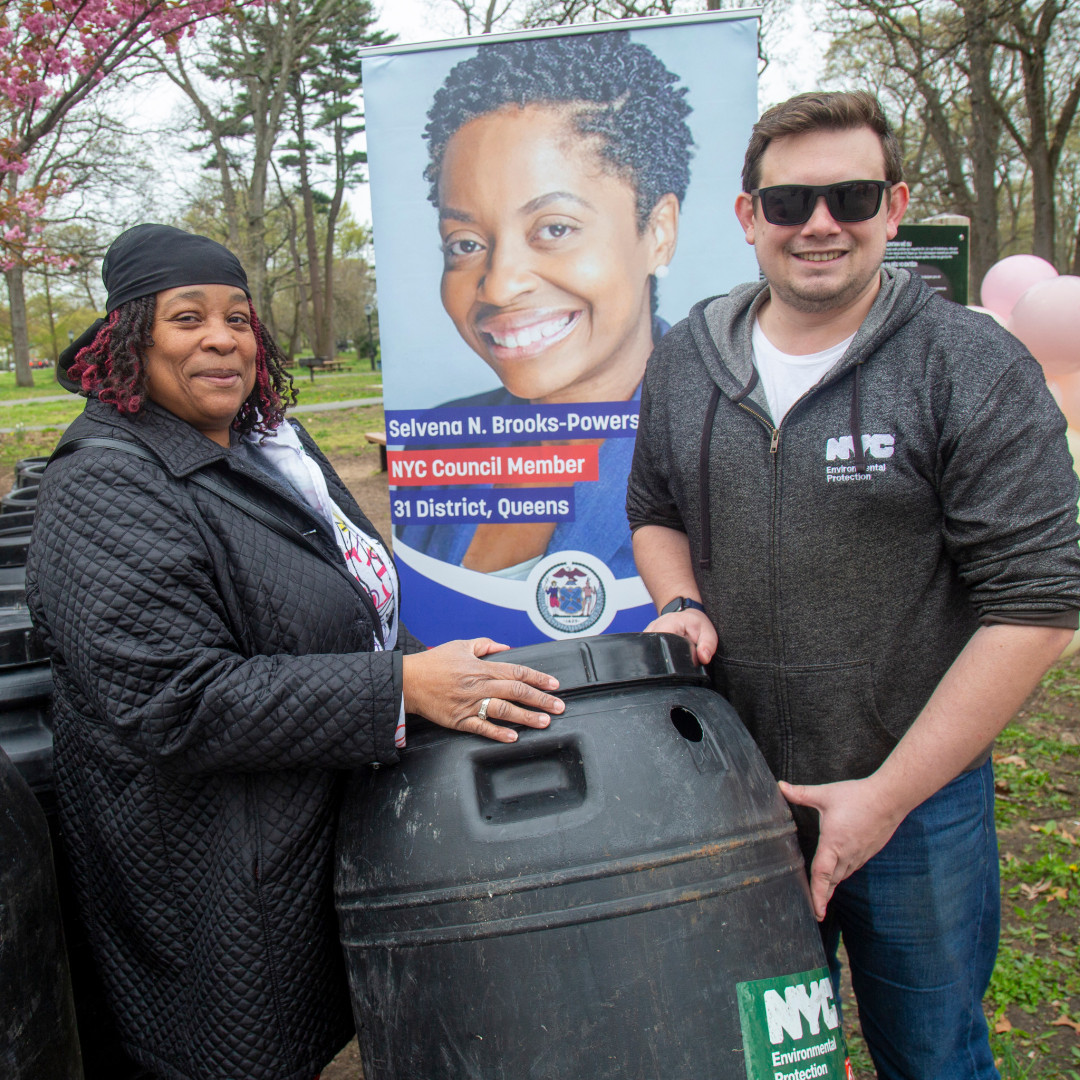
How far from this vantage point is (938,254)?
4879 mm

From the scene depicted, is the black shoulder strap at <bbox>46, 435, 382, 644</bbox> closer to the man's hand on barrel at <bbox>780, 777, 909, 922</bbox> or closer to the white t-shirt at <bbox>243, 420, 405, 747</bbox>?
the white t-shirt at <bbox>243, 420, 405, 747</bbox>

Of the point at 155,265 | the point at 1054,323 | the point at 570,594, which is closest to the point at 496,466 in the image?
the point at 570,594

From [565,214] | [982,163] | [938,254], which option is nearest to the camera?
[565,214]

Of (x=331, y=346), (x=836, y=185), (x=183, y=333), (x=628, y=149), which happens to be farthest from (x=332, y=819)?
(x=331, y=346)

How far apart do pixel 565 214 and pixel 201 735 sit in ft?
9.01

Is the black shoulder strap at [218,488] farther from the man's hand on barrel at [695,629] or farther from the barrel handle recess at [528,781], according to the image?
the man's hand on barrel at [695,629]

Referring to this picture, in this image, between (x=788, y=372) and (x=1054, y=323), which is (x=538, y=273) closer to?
(x=788, y=372)

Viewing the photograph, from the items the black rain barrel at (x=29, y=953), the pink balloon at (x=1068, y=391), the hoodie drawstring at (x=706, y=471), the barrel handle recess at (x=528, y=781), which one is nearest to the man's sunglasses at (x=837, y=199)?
the hoodie drawstring at (x=706, y=471)

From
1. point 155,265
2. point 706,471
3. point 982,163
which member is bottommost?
point 706,471

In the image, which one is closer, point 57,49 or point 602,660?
point 602,660

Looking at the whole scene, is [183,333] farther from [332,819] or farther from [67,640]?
[332,819]

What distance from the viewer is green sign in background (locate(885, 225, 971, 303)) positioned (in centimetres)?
486

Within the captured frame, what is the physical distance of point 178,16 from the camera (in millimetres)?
6539

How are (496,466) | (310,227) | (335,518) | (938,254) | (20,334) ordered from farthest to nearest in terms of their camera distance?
(310,227), (20,334), (938,254), (496,466), (335,518)
